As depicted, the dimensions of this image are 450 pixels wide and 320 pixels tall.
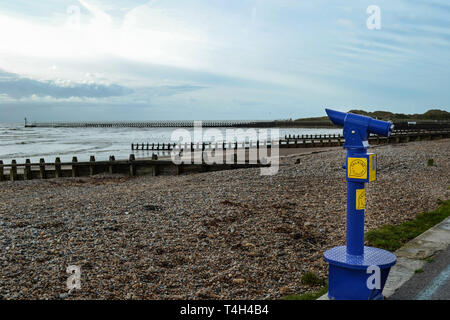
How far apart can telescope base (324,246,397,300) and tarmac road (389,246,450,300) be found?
1.25 feet

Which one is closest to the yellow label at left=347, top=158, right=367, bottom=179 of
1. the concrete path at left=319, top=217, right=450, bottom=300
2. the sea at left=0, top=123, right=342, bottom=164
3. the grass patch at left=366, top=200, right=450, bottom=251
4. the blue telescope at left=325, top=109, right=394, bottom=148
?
the blue telescope at left=325, top=109, right=394, bottom=148

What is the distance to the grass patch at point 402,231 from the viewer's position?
6926 millimetres

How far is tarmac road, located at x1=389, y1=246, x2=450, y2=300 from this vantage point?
4.36m

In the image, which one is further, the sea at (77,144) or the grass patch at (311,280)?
the sea at (77,144)

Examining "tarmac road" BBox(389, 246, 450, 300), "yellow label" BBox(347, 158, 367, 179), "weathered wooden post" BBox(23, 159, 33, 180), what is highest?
"yellow label" BBox(347, 158, 367, 179)

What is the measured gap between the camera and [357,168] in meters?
4.10

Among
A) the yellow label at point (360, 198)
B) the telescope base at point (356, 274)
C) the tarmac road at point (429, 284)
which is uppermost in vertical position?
the yellow label at point (360, 198)

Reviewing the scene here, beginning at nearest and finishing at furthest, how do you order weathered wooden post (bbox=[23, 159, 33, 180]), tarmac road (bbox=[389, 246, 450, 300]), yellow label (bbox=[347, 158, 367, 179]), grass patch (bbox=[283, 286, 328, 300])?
yellow label (bbox=[347, 158, 367, 179]) < tarmac road (bbox=[389, 246, 450, 300]) < grass patch (bbox=[283, 286, 328, 300]) < weathered wooden post (bbox=[23, 159, 33, 180])

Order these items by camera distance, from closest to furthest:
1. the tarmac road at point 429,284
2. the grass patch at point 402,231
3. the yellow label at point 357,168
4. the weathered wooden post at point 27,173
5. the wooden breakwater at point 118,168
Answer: the yellow label at point 357,168
the tarmac road at point 429,284
the grass patch at point 402,231
the wooden breakwater at point 118,168
the weathered wooden post at point 27,173

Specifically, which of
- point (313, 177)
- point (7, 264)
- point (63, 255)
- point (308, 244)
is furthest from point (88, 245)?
point (313, 177)

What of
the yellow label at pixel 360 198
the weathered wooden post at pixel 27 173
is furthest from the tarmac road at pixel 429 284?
the weathered wooden post at pixel 27 173

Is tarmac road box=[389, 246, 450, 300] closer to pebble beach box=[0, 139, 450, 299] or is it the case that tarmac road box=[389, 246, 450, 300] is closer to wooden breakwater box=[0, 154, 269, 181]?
pebble beach box=[0, 139, 450, 299]

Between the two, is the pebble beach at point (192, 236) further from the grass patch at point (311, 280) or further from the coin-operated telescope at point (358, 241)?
the coin-operated telescope at point (358, 241)
